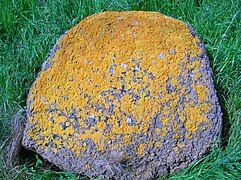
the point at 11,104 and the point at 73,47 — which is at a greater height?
the point at 73,47

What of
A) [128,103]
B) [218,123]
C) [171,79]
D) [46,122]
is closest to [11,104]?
[46,122]

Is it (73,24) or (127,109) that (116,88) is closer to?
(127,109)

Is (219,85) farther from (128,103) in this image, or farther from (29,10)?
(29,10)

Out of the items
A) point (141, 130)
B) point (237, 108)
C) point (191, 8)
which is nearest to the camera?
point (141, 130)

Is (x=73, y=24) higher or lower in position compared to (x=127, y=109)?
higher

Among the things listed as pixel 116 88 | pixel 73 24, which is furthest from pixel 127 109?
pixel 73 24

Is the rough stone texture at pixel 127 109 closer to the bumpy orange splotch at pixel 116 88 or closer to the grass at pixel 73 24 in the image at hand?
the bumpy orange splotch at pixel 116 88

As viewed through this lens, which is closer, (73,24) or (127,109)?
(127,109)
